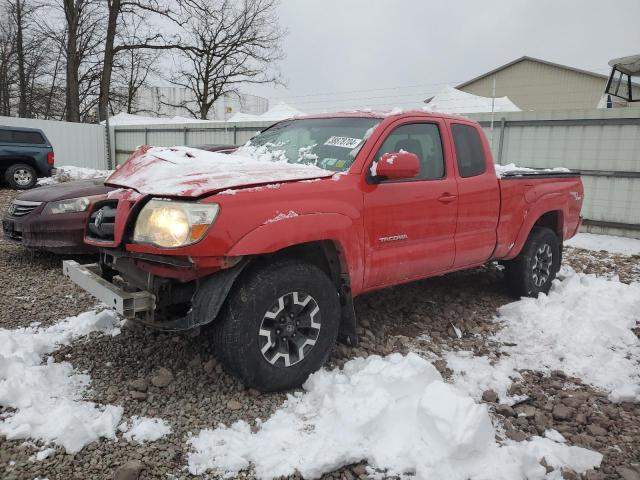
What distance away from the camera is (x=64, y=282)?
5262 millimetres

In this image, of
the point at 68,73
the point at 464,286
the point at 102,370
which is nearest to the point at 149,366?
the point at 102,370

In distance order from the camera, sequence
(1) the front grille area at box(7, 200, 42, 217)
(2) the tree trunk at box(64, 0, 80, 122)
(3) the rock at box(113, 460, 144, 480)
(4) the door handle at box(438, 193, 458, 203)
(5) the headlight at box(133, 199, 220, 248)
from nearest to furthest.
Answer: (3) the rock at box(113, 460, 144, 480), (5) the headlight at box(133, 199, 220, 248), (4) the door handle at box(438, 193, 458, 203), (1) the front grille area at box(7, 200, 42, 217), (2) the tree trunk at box(64, 0, 80, 122)

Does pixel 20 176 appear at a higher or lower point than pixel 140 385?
higher

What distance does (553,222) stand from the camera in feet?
18.1

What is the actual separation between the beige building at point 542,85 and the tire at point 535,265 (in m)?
25.5

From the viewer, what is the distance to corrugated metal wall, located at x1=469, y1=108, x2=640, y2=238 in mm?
8562

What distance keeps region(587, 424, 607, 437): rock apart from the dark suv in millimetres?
13802

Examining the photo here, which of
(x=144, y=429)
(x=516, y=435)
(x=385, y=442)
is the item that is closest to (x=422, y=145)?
Result: (x=516, y=435)

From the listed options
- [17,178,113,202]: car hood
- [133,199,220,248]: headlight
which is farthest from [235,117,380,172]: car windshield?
[17,178,113,202]: car hood

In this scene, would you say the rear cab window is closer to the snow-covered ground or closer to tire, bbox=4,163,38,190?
tire, bbox=4,163,38,190

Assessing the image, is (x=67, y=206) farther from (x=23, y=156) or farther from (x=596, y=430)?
(x=23, y=156)

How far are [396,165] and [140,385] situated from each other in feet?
7.08

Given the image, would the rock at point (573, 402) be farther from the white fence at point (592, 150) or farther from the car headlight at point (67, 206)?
the white fence at point (592, 150)

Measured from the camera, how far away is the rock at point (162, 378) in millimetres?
3147
